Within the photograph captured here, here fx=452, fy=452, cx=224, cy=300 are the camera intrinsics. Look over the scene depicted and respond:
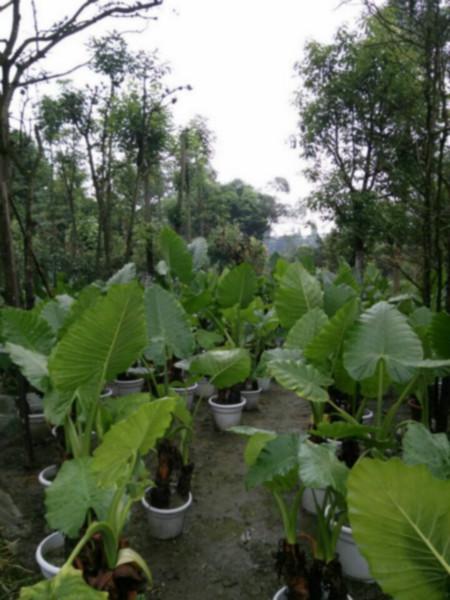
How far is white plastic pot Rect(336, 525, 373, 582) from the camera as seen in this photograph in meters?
1.43

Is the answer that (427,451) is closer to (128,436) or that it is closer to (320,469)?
(320,469)

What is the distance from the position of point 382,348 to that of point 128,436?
770mm

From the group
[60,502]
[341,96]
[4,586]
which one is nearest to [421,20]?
[60,502]

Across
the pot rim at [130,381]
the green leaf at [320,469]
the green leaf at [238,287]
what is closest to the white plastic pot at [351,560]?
the green leaf at [320,469]

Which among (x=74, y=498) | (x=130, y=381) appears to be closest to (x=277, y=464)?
(x=74, y=498)

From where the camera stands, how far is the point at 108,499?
1172mm

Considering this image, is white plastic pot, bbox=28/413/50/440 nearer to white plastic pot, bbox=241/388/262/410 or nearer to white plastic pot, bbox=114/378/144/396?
white plastic pot, bbox=114/378/144/396

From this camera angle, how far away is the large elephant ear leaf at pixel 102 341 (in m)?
1.06

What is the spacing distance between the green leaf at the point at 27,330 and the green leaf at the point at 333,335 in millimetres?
893

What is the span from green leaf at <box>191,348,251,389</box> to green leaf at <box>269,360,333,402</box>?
41 cm

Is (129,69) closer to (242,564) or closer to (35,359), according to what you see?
(35,359)

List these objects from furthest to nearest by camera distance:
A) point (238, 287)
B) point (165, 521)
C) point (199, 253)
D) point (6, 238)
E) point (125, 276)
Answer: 1. point (199, 253)
2. point (238, 287)
3. point (125, 276)
4. point (6, 238)
5. point (165, 521)

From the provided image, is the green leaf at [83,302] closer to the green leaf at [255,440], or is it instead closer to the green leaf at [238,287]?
the green leaf at [255,440]

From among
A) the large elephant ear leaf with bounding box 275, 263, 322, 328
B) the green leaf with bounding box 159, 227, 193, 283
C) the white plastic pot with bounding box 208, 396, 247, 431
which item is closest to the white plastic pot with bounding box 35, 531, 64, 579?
the large elephant ear leaf with bounding box 275, 263, 322, 328
